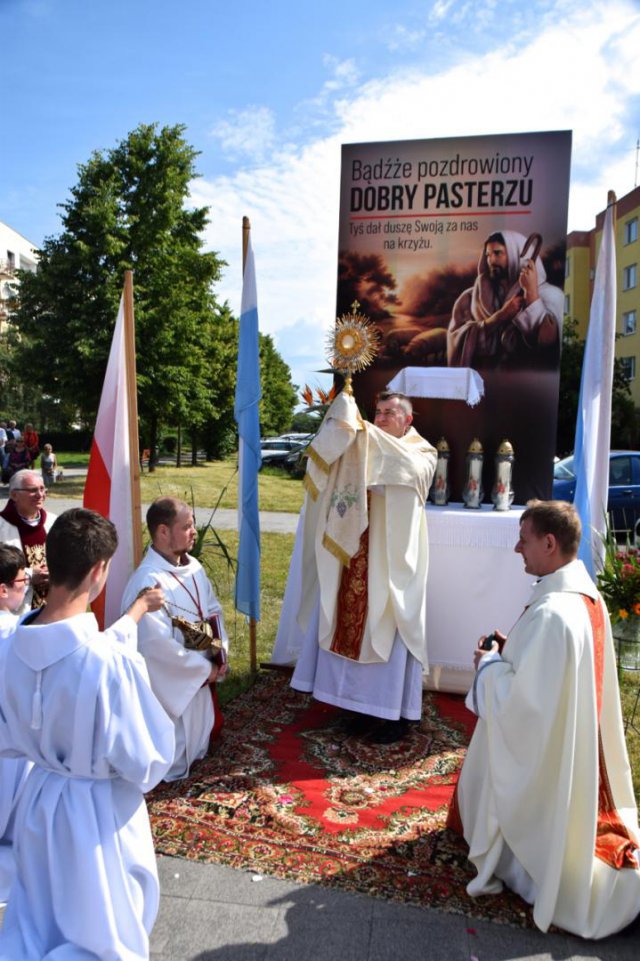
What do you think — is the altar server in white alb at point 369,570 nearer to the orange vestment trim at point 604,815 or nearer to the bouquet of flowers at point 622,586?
the bouquet of flowers at point 622,586

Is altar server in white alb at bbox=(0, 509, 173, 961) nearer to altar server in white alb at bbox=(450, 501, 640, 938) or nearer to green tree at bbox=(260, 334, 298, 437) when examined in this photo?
altar server in white alb at bbox=(450, 501, 640, 938)

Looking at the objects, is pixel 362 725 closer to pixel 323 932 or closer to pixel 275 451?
pixel 323 932

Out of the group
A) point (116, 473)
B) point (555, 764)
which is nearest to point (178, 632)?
point (116, 473)

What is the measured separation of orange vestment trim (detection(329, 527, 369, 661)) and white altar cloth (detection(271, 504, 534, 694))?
61cm

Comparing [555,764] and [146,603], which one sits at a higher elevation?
[146,603]

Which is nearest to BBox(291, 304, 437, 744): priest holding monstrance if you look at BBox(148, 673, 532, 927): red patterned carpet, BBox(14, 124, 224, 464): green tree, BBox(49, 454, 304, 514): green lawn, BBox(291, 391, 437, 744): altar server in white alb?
BBox(291, 391, 437, 744): altar server in white alb

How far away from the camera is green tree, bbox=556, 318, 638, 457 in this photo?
72.5ft

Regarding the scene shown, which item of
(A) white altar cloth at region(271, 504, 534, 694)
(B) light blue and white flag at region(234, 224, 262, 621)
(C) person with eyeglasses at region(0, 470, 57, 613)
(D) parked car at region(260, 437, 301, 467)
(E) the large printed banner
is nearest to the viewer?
(C) person with eyeglasses at region(0, 470, 57, 613)

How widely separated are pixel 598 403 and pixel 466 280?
5.30ft

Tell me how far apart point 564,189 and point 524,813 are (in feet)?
15.8

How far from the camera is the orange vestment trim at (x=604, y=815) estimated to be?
2.91 m

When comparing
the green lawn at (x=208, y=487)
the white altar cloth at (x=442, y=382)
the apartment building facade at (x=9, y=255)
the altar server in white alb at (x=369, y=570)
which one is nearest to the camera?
the altar server in white alb at (x=369, y=570)

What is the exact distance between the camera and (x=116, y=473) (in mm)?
4949

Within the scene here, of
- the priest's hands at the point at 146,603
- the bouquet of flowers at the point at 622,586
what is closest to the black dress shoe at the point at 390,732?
the bouquet of flowers at the point at 622,586
